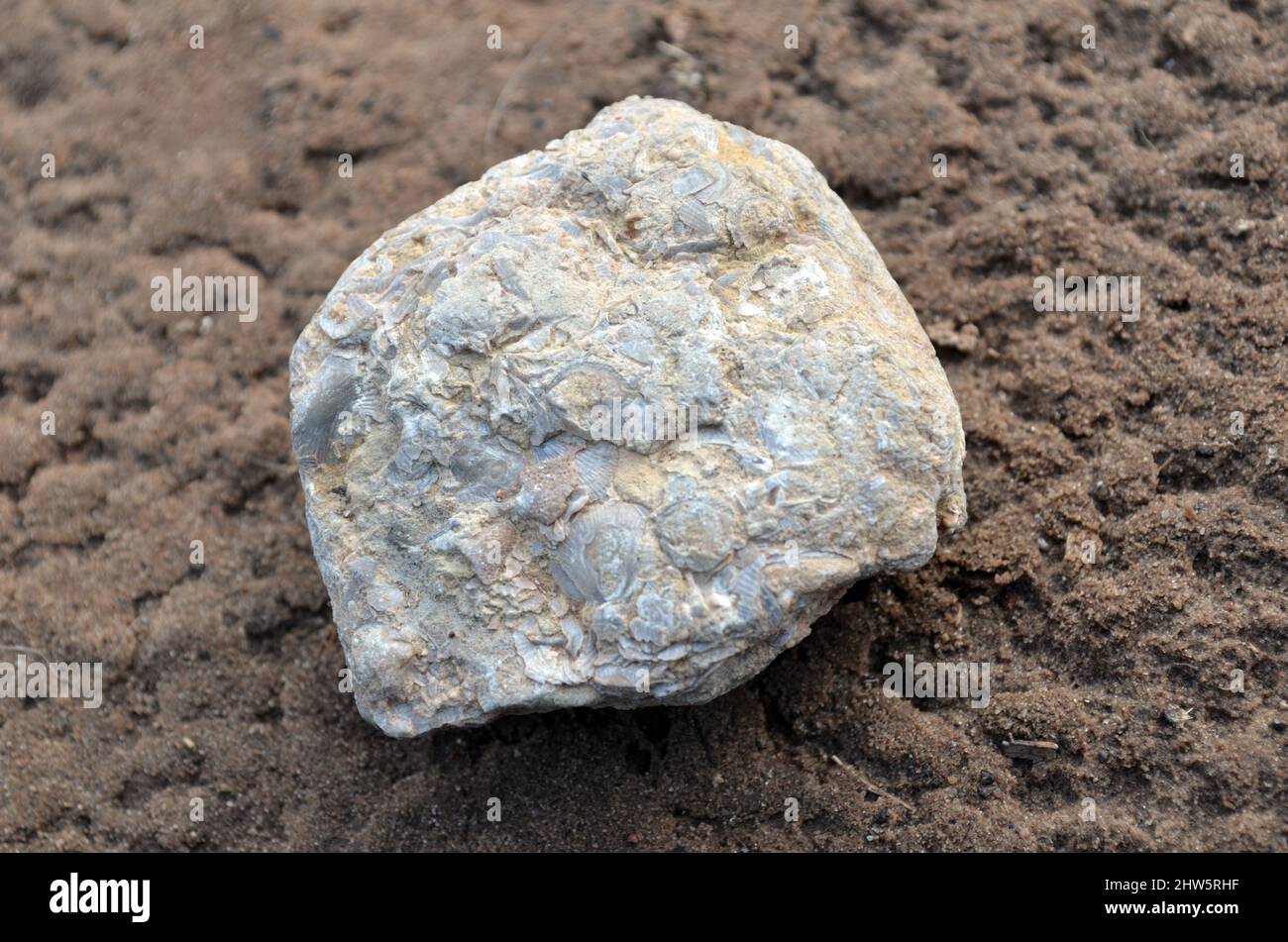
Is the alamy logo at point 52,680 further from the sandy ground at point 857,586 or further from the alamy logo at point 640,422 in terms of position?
the alamy logo at point 640,422

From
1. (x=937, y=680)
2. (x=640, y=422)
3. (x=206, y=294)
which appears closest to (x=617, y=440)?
(x=640, y=422)

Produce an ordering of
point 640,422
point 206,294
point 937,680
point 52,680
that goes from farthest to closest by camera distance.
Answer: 1. point 206,294
2. point 52,680
3. point 937,680
4. point 640,422

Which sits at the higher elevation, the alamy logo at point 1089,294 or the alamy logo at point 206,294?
the alamy logo at point 206,294

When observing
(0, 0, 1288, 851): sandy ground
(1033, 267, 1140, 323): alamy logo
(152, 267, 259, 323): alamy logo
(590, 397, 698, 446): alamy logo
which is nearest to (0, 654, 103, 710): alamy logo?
(0, 0, 1288, 851): sandy ground

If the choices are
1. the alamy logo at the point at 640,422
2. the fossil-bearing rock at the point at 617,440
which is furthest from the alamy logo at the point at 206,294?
the alamy logo at the point at 640,422

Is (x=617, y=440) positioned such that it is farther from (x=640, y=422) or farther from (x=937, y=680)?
(x=937, y=680)
